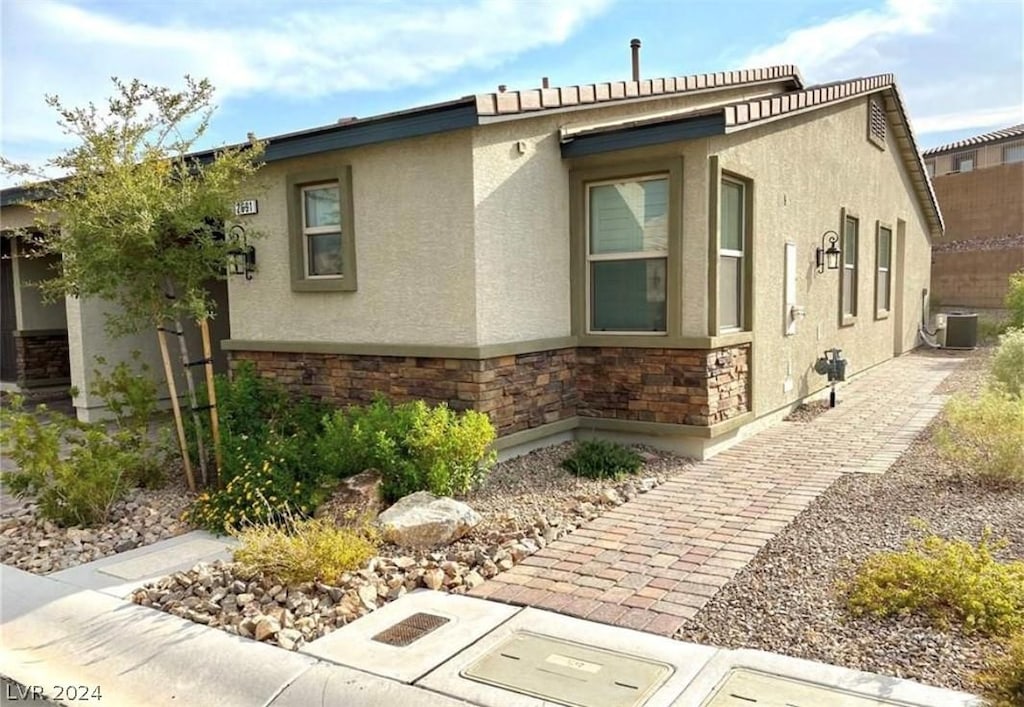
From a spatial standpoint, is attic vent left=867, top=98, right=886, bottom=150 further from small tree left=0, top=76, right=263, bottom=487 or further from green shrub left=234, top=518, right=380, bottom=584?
green shrub left=234, top=518, right=380, bottom=584

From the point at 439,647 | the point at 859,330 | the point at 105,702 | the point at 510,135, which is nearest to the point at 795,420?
the point at 859,330

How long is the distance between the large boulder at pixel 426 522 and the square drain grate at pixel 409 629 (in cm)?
99

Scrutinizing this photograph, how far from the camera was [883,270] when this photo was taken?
14016mm

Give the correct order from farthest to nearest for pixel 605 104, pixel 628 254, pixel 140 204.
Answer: pixel 605 104 → pixel 628 254 → pixel 140 204

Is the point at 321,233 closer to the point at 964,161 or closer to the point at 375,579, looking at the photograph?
the point at 375,579

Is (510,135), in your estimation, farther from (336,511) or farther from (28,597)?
(28,597)

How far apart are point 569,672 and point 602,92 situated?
6.04 m

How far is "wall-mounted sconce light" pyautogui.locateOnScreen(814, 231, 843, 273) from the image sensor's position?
9.98 m

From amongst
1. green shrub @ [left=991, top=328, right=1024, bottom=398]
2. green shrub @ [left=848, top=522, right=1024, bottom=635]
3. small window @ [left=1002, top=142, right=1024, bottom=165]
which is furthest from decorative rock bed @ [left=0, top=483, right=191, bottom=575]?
small window @ [left=1002, top=142, right=1024, bottom=165]

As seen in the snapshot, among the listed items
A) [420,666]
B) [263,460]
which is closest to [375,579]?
[420,666]

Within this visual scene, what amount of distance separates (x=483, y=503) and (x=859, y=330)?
9.02 m

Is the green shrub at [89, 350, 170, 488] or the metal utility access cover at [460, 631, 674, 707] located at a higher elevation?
the green shrub at [89, 350, 170, 488]

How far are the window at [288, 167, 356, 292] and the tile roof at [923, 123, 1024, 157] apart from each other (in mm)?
31649

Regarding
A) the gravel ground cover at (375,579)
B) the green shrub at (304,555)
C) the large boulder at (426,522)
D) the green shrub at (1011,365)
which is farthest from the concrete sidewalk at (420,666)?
the green shrub at (1011,365)
